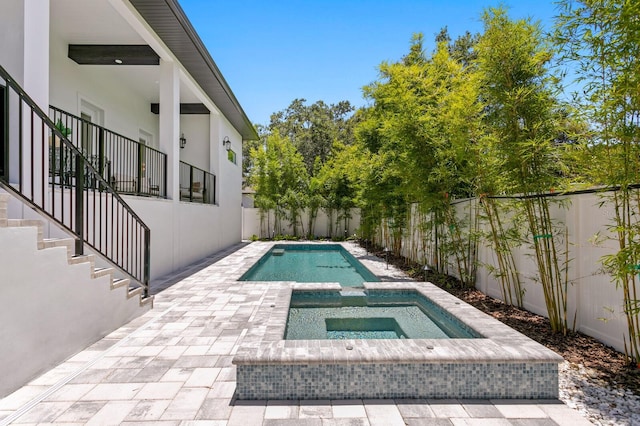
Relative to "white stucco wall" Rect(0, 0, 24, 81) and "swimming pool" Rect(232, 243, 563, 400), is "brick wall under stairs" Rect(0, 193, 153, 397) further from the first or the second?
"white stucco wall" Rect(0, 0, 24, 81)

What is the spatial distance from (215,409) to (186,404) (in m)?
0.22

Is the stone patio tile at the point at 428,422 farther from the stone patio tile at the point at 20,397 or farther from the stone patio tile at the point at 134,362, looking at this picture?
the stone patio tile at the point at 20,397

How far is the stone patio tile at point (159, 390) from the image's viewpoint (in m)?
2.54

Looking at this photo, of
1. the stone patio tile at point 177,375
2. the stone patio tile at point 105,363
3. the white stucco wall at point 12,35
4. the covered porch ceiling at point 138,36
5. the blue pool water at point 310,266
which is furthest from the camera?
the blue pool water at point 310,266

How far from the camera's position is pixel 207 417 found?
2.29 meters

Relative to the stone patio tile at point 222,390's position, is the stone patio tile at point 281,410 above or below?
below

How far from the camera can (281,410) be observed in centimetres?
241

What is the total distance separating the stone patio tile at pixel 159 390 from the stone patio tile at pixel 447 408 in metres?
1.83

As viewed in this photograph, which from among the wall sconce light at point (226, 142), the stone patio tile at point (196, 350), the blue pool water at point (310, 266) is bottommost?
the blue pool water at point (310, 266)

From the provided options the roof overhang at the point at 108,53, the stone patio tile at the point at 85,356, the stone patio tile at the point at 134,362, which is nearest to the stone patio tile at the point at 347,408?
the stone patio tile at the point at 134,362

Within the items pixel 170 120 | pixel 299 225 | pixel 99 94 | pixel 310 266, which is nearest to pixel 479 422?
pixel 170 120

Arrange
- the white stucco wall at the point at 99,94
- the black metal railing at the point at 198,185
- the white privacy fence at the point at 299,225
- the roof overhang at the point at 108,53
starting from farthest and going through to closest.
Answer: the white privacy fence at the point at 299,225 < the black metal railing at the point at 198,185 < the roof overhang at the point at 108,53 < the white stucco wall at the point at 99,94

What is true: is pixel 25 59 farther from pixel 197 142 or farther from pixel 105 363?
pixel 197 142

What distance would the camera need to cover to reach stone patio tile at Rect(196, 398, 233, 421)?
2.30 m
